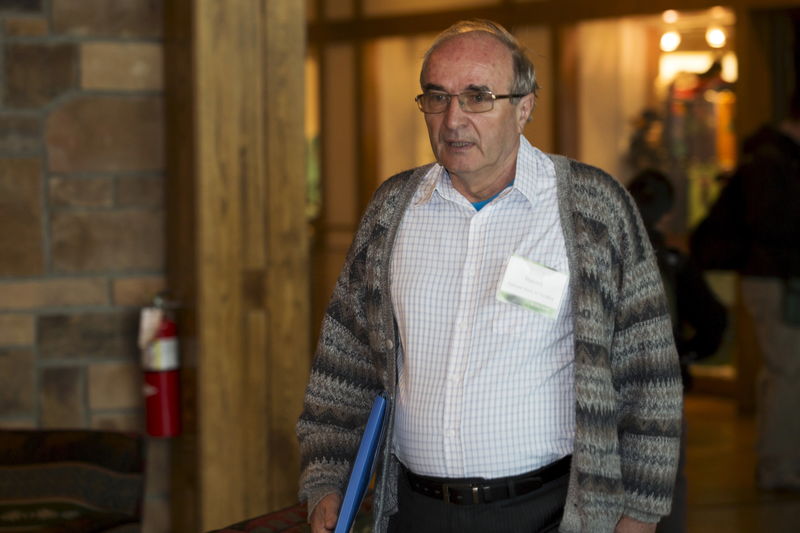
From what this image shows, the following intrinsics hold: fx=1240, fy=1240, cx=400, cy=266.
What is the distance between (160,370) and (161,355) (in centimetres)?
5

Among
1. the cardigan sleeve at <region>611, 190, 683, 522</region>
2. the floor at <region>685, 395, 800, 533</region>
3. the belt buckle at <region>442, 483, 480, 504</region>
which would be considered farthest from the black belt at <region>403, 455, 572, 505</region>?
the floor at <region>685, 395, 800, 533</region>

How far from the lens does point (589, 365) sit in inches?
87.7

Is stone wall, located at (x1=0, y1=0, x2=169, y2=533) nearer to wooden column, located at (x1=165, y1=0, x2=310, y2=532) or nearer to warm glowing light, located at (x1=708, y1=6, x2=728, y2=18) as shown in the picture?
wooden column, located at (x1=165, y1=0, x2=310, y2=532)

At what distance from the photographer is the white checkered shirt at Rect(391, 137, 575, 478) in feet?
7.38

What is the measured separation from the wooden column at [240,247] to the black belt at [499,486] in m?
1.83

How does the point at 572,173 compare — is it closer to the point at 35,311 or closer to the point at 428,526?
the point at 428,526

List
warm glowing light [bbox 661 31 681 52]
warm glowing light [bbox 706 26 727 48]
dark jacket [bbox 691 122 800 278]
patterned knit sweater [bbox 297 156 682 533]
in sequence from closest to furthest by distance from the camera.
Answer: patterned knit sweater [bbox 297 156 682 533]
dark jacket [bbox 691 122 800 278]
warm glowing light [bbox 706 26 727 48]
warm glowing light [bbox 661 31 681 52]

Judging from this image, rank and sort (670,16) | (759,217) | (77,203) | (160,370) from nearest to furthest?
(160,370) < (77,203) < (759,217) < (670,16)

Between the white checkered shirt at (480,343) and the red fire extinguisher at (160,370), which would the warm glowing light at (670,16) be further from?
the white checkered shirt at (480,343)

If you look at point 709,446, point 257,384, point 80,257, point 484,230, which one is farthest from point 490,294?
point 709,446

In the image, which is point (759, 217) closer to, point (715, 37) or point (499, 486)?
point (499, 486)

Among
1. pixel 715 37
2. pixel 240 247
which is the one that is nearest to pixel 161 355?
pixel 240 247

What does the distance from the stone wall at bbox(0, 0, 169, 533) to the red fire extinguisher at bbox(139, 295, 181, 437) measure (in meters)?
0.17

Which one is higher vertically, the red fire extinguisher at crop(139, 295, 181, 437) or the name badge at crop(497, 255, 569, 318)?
the name badge at crop(497, 255, 569, 318)
